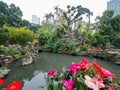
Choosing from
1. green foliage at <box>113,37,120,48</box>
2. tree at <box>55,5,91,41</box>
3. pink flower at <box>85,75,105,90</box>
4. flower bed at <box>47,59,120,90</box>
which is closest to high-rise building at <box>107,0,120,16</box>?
tree at <box>55,5,91,41</box>

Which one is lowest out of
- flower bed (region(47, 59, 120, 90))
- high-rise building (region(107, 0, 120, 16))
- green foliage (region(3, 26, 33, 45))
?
flower bed (region(47, 59, 120, 90))

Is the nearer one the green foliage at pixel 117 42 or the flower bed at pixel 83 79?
the flower bed at pixel 83 79

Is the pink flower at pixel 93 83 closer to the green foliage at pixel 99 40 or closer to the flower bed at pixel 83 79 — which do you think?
the flower bed at pixel 83 79

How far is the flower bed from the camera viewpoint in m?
1.12

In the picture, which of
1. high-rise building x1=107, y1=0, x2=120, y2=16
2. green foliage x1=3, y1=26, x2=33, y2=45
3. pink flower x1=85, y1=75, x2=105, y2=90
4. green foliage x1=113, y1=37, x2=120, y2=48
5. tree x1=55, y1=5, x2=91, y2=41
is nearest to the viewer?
pink flower x1=85, y1=75, x2=105, y2=90

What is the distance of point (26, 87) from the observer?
5.72 m

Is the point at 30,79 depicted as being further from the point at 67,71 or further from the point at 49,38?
the point at 49,38

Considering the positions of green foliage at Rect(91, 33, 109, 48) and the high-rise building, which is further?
the high-rise building

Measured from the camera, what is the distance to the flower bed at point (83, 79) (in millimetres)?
1115

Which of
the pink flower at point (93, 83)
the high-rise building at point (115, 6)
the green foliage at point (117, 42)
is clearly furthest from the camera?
the high-rise building at point (115, 6)

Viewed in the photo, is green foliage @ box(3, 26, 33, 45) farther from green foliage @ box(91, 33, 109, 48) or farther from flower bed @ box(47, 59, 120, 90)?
flower bed @ box(47, 59, 120, 90)

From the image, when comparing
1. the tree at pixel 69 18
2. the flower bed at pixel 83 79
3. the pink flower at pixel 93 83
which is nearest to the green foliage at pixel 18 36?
the tree at pixel 69 18

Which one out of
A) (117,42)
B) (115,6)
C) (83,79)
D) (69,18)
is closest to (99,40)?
(117,42)

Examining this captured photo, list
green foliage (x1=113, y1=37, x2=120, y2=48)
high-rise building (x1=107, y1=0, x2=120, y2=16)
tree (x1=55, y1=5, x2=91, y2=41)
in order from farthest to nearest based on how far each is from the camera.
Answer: high-rise building (x1=107, y1=0, x2=120, y2=16), tree (x1=55, y1=5, x2=91, y2=41), green foliage (x1=113, y1=37, x2=120, y2=48)
